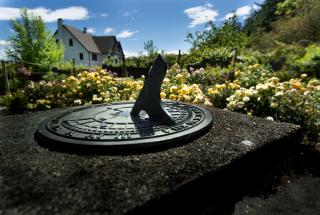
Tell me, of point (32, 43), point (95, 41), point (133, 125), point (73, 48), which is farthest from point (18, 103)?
point (95, 41)

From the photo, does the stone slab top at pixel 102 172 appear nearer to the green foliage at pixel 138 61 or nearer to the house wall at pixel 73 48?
the green foliage at pixel 138 61

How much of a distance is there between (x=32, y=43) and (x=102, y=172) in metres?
29.2

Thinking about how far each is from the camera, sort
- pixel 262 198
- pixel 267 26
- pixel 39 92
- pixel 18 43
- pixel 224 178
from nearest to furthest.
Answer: pixel 224 178 → pixel 262 198 → pixel 39 92 → pixel 18 43 → pixel 267 26

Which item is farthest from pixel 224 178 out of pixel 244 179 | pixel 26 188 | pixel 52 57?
pixel 52 57

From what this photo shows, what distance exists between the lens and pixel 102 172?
1774 millimetres

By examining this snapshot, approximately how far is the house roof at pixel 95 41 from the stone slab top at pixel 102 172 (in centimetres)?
3774

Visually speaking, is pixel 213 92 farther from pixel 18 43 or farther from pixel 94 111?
pixel 18 43

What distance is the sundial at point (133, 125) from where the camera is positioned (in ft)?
6.98

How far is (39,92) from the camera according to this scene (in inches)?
225

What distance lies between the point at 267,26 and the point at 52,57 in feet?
77.2

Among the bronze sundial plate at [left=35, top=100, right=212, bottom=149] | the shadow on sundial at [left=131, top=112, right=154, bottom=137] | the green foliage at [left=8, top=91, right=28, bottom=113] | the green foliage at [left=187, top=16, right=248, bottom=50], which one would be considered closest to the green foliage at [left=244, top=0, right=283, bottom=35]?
the green foliage at [left=187, top=16, right=248, bottom=50]

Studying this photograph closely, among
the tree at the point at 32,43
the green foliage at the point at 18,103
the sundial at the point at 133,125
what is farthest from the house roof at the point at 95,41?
the sundial at the point at 133,125

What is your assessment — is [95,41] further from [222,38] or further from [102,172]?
[102,172]

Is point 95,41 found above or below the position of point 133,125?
above
